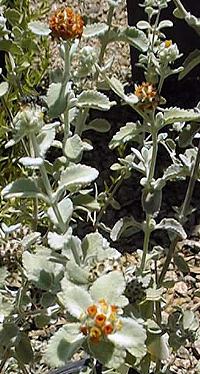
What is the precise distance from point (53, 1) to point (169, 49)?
7.47 ft

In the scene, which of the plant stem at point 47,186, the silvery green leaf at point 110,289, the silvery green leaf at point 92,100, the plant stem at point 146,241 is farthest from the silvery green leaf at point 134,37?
the silvery green leaf at point 110,289

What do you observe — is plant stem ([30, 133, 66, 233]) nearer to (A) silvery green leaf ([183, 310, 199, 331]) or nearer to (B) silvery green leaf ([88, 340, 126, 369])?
(B) silvery green leaf ([88, 340, 126, 369])

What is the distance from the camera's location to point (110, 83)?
1.39m

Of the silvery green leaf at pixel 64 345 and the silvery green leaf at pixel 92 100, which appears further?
the silvery green leaf at pixel 92 100

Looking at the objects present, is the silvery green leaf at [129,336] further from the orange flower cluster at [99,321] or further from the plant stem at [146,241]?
Result: the plant stem at [146,241]

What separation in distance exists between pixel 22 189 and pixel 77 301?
0.19 meters

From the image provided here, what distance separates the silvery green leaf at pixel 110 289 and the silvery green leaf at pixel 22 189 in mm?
159

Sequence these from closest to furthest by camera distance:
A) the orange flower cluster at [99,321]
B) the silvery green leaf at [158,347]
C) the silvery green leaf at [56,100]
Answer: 1. the orange flower cluster at [99,321]
2. the silvery green leaf at [56,100]
3. the silvery green leaf at [158,347]

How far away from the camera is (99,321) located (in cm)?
101

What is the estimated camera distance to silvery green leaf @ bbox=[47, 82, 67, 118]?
4.09 feet

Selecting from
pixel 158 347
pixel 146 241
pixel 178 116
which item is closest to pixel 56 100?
pixel 178 116

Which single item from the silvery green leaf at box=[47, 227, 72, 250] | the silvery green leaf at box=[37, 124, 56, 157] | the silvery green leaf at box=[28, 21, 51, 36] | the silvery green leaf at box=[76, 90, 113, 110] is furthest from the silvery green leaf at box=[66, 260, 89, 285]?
the silvery green leaf at box=[28, 21, 51, 36]

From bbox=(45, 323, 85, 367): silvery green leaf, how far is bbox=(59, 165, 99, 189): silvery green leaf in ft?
0.66

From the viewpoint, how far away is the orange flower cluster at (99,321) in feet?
3.33
